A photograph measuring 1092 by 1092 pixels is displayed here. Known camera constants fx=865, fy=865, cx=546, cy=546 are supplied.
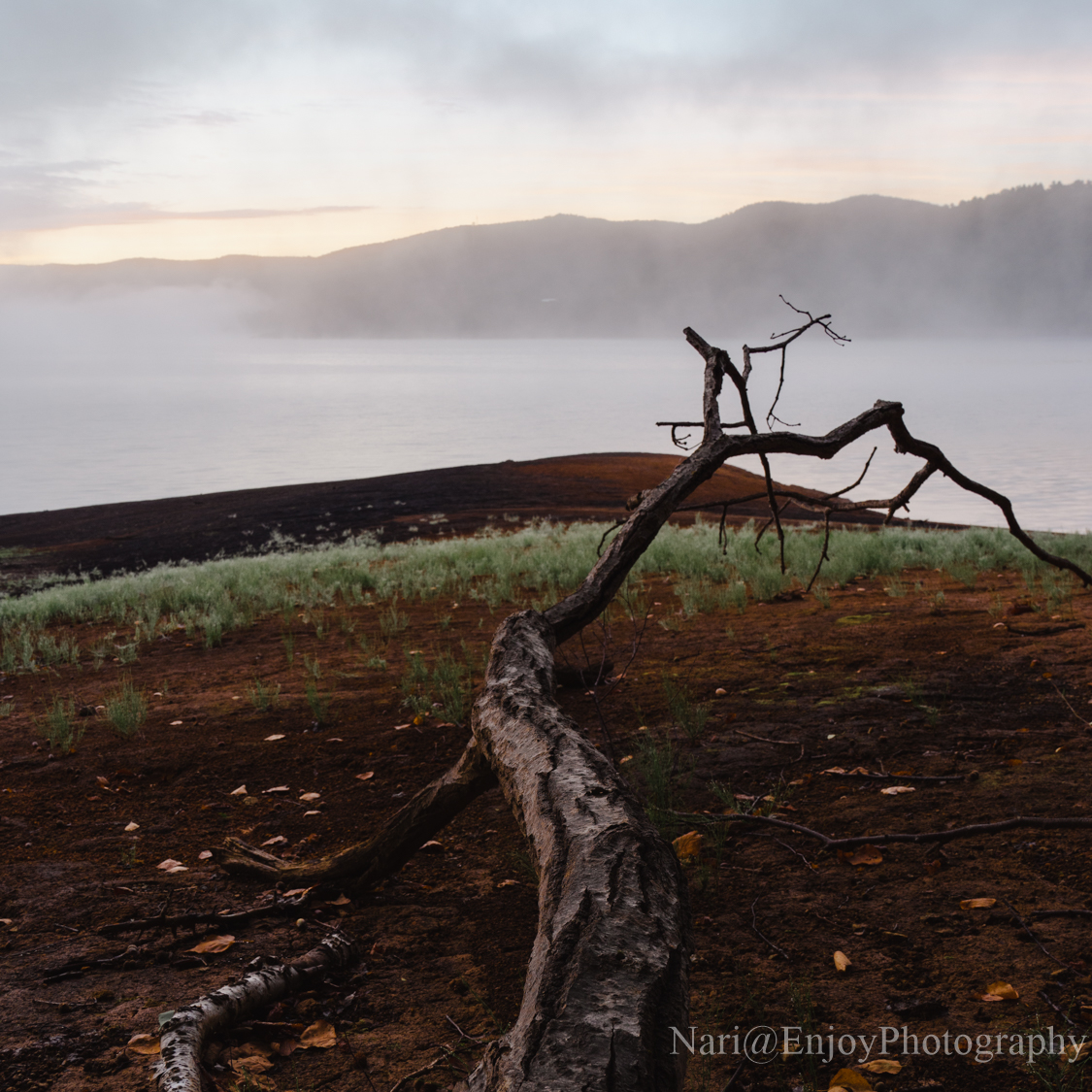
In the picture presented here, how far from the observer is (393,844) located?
3.71 meters

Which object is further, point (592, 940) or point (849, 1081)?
point (849, 1081)

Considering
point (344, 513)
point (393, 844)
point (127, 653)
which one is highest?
point (344, 513)

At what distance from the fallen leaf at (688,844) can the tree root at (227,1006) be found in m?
1.46

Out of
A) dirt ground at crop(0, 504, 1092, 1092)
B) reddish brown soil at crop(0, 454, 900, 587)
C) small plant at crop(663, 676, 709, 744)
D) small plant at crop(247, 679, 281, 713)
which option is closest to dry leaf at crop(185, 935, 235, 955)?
dirt ground at crop(0, 504, 1092, 1092)

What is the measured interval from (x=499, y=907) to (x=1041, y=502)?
29957mm

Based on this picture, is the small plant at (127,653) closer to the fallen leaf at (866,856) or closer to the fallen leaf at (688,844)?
the fallen leaf at (688,844)

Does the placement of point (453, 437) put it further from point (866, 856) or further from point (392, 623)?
point (866, 856)

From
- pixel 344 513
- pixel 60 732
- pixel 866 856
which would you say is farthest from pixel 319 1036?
pixel 344 513

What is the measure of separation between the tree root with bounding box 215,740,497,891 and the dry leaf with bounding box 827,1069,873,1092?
1555 mm

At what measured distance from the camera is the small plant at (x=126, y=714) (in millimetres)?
5965

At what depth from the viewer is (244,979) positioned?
9.45ft

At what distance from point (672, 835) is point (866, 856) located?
849 millimetres

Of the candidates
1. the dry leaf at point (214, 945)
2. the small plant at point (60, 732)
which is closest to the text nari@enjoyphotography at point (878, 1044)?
the dry leaf at point (214, 945)

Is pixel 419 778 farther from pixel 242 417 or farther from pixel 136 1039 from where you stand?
pixel 242 417
